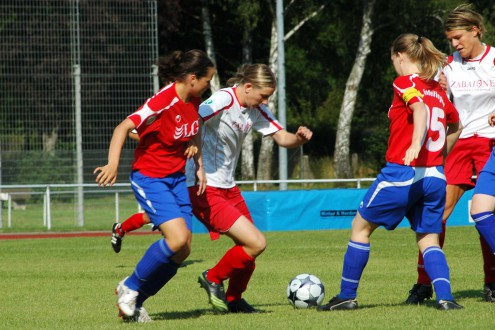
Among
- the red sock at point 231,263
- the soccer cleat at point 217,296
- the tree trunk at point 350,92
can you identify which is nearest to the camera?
the red sock at point 231,263

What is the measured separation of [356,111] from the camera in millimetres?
45969

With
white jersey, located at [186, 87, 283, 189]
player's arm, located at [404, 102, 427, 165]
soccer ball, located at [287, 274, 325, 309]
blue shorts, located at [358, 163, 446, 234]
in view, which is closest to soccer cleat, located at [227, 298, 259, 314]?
soccer ball, located at [287, 274, 325, 309]

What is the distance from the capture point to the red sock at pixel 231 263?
300 inches

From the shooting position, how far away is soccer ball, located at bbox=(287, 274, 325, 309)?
26.1 ft

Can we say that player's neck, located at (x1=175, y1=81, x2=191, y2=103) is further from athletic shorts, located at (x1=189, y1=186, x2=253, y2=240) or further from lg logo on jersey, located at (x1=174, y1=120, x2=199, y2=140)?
athletic shorts, located at (x1=189, y1=186, x2=253, y2=240)

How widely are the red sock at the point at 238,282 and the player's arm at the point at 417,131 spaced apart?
1.66 m

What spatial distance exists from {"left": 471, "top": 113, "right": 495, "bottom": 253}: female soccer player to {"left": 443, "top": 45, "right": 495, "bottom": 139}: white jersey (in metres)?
0.37

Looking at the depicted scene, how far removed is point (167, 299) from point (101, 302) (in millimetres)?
587

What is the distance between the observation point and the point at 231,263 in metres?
7.66

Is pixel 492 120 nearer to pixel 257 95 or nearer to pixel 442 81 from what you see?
pixel 442 81

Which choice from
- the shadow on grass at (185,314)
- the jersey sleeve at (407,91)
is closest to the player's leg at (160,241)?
the shadow on grass at (185,314)

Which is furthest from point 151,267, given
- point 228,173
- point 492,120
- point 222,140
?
point 492,120

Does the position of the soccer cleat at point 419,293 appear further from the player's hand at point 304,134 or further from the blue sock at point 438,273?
the player's hand at point 304,134

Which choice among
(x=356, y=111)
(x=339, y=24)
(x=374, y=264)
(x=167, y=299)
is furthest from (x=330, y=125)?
(x=167, y=299)
